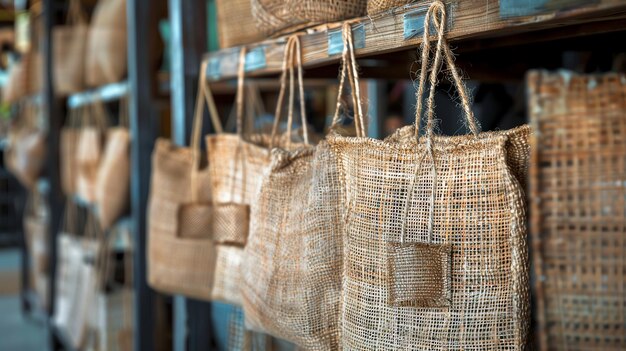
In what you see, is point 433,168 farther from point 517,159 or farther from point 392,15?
point 392,15

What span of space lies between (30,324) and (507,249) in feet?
16.6

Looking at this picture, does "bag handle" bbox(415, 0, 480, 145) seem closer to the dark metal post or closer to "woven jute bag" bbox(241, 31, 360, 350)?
"woven jute bag" bbox(241, 31, 360, 350)

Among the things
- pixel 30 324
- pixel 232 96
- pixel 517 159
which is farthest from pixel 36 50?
pixel 517 159

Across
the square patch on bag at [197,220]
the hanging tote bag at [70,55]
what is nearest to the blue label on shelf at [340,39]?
the square patch on bag at [197,220]

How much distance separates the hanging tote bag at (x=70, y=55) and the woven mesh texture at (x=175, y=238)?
6.02 ft

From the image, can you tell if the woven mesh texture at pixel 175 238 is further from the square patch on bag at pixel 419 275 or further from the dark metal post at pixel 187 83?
the square patch on bag at pixel 419 275

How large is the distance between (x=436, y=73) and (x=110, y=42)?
2.33 metres

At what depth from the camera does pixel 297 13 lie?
155cm

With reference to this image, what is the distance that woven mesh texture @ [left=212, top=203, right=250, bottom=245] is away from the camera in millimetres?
1735

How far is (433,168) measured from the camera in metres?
1.15

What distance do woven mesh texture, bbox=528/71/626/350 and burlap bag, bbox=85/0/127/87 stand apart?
8.51 ft

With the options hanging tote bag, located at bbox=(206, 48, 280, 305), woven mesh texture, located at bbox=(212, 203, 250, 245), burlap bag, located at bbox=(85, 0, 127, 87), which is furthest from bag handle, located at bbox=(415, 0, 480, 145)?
burlap bag, located at bbox=(85, 0, 127, 87)

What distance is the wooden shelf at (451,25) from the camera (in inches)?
39.5

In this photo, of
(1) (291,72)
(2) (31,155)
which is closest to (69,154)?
(2) (31,155)
